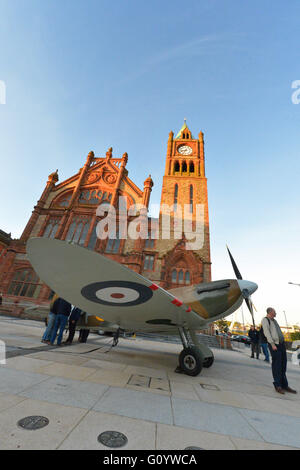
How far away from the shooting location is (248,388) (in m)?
4.30

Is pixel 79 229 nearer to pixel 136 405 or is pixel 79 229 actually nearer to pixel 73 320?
pixel 73 320

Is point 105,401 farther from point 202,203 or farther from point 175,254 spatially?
point 202,203

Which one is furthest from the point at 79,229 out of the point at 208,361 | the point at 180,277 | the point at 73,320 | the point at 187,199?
the point at 208,361

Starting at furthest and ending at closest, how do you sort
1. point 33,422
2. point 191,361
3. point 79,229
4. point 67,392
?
point 79,229
point 191,361
point 67,392
point 33,422

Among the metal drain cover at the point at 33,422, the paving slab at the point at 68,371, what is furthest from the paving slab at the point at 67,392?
the metal drain cover at the point at 33,422

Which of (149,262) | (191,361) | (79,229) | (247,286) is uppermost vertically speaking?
(79,229)

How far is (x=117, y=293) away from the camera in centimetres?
383

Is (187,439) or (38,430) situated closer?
(38,430)

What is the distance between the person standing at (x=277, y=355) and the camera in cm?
440

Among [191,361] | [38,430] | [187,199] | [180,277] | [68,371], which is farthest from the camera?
[187,199]

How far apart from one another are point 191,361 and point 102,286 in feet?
10.1
